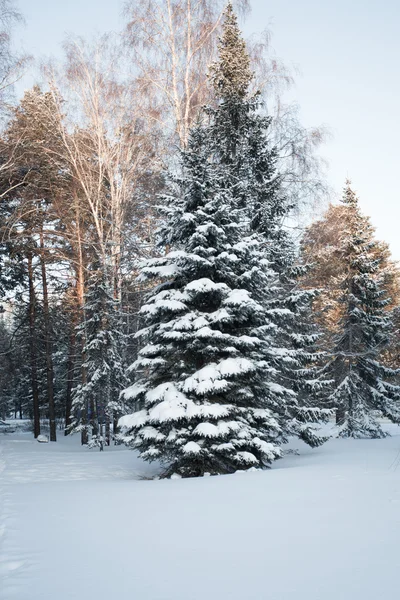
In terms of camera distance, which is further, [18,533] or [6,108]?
[6,108]

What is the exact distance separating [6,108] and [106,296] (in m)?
7.61

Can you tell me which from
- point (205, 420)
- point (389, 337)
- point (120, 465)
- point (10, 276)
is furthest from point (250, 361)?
point (10, 276)

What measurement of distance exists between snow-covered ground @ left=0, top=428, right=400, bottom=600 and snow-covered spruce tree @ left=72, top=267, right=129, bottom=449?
970 cm

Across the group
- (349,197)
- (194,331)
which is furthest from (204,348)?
(349,197)

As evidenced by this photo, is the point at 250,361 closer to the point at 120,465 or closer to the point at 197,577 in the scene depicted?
the point at 120,465

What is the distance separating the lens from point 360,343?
20594 millimetres

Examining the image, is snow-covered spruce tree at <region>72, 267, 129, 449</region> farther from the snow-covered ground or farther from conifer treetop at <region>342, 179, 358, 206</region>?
conifer treetop at <region>342, 179, 358, 206</region>

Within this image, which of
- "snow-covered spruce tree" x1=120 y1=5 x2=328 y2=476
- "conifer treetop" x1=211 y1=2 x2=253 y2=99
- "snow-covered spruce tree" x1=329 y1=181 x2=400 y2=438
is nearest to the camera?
"snow-covered spruce tree" x1=120 y1=5 x2=328 y2=476

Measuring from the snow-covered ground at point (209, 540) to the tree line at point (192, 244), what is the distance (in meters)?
2.67

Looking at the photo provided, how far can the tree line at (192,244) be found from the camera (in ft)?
33.1

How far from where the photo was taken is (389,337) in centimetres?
2022

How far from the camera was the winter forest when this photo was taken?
14.5ft

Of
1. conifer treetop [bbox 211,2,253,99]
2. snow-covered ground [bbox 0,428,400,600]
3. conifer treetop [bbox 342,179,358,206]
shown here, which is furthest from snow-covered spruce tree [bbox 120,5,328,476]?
conifer treetop [bbox 342,179,358,206]

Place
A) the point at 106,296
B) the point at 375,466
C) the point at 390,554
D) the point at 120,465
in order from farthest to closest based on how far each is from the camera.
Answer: the point at 106,296 → the point at 120,465 → the point at 375,466 → the point at 390,554
